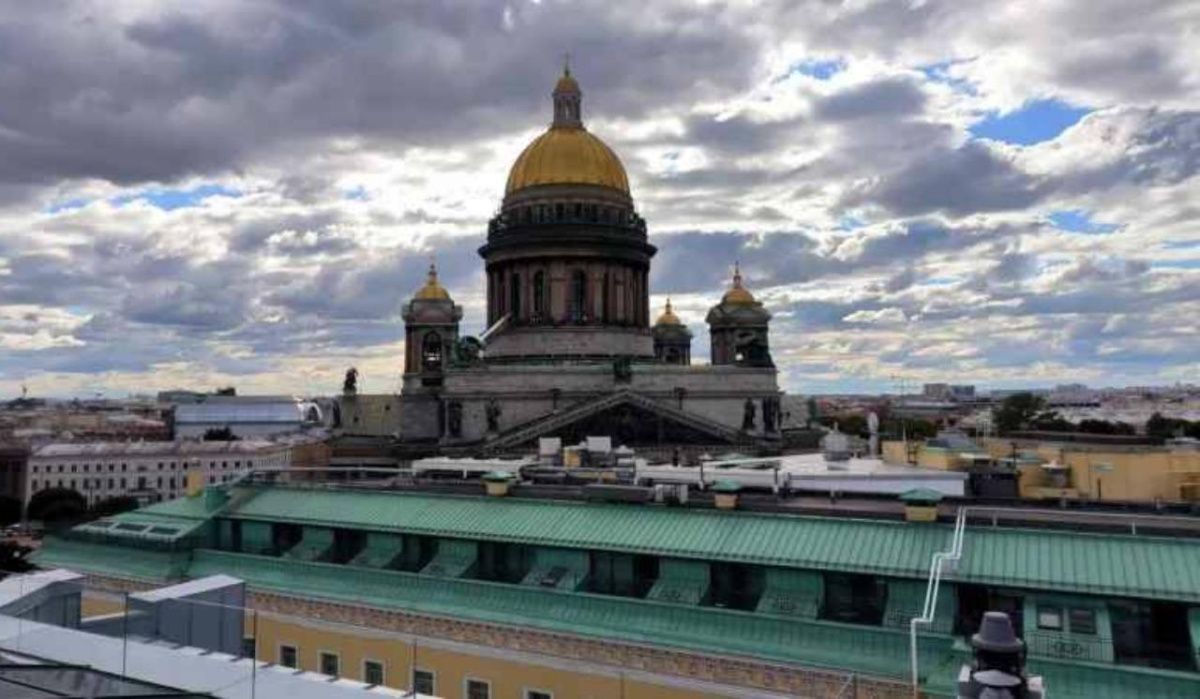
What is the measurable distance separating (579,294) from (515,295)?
20.0 ft

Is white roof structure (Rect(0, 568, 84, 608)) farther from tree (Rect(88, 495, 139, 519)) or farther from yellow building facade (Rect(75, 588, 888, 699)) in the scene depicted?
tree (Rect(88, 495, 139, 519))

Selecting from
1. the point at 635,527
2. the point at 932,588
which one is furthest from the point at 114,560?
the point at 932,588

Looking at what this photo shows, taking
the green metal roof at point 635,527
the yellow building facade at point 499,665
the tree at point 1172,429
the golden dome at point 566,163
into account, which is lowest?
the yellow building facade at point 499,665

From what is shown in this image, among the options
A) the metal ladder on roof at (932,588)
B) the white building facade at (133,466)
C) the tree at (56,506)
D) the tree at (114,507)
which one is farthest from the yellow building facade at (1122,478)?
the white building facade at (133,466)

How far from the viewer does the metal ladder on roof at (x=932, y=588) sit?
1736 centimetres

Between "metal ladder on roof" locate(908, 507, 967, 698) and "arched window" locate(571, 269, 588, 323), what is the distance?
70.6 metres

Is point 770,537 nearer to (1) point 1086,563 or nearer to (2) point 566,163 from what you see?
(1) point 1086,563

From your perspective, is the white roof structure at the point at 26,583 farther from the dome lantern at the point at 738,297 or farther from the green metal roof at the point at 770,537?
the dome lantern at the point at 738,297

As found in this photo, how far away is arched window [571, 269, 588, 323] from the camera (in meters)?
90.9

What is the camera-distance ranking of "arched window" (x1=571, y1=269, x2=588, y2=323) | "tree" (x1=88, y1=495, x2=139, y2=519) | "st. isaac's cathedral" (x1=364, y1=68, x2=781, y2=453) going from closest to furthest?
"st. isaac's cathedral" (x1=364, y1=68, x2=781, y2=453)
"tree" (x1=88, y1=495, x2=139, y2=519)
"arched window" (x1=571, y1=269, x2=588, y2=323)

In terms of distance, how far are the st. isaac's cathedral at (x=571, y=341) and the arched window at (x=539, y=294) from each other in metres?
0.13

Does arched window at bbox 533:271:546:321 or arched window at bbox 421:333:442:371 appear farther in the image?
arched window at bbox 421:333:442:371

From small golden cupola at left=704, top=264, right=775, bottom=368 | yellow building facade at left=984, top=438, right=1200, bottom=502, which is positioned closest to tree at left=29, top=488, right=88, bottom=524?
small golden cupola at left=704, top=264, right=775, bottom=368

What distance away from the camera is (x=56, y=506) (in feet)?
311
